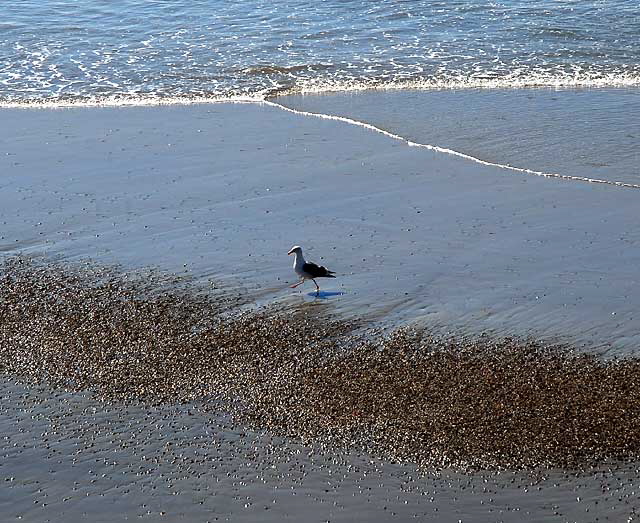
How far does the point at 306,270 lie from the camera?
38.7ft

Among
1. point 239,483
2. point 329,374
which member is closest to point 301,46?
point 329,374

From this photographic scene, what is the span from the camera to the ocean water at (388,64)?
686 inches

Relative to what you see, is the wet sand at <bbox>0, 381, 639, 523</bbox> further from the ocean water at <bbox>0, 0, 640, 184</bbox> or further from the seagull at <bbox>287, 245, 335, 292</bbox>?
the ocean water at <bbox>0, 0, 640, 184</bbox>

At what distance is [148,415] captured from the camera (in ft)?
30.5

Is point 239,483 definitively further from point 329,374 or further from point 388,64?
point 388,64

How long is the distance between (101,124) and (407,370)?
31.8 ft

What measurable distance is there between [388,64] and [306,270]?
1156 cm

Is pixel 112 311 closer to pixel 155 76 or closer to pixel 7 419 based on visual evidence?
pixel 7 419

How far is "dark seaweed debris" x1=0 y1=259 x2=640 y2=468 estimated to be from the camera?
8.85 metres

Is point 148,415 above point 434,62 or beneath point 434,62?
beneath

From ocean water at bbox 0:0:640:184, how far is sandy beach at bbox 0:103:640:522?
1.27 metres

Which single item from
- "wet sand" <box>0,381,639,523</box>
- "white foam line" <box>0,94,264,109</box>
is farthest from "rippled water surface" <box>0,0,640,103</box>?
"wet sand" <box>0,381,639,523</box>

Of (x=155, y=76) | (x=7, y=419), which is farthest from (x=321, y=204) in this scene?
(x=155, y=76)

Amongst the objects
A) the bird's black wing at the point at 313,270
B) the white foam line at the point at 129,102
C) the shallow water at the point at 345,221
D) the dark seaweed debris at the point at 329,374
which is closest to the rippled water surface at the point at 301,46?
the white foam line at the point at 129,102
